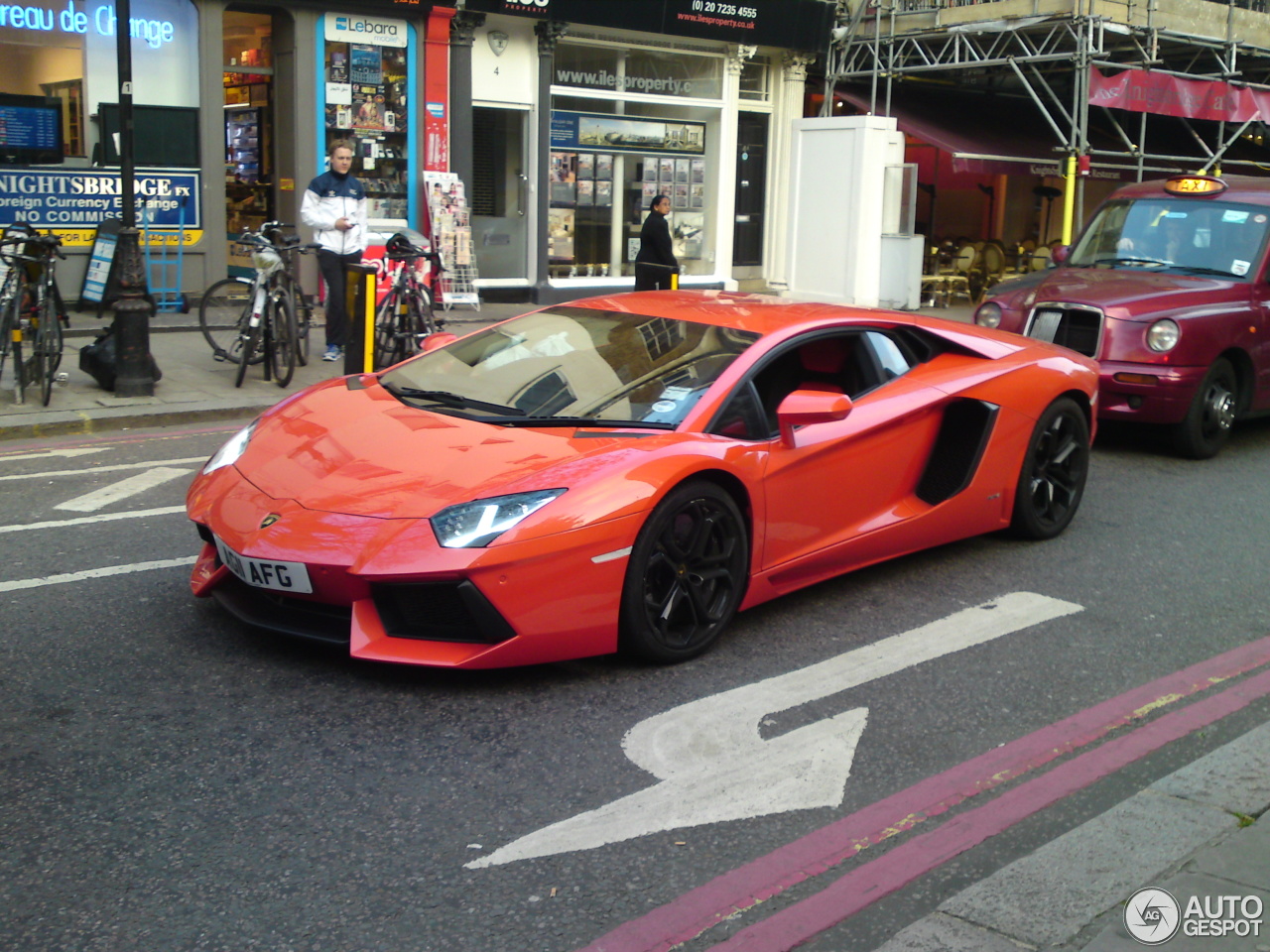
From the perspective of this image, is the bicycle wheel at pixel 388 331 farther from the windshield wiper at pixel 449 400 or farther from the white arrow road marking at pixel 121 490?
the windshield wiper at pixel 449 400

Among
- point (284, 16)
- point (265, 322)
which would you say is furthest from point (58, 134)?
point (265, 322)

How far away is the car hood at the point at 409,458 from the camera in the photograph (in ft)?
15.3

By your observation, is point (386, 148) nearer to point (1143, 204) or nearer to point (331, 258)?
point (331, 258)

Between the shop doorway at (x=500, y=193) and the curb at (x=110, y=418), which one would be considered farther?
the shop doorway at (x=500, y=193)

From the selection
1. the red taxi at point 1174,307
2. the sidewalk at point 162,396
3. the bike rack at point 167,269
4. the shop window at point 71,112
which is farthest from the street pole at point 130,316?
the red taxi at point 1174,307

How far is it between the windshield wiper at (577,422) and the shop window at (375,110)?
459 inches

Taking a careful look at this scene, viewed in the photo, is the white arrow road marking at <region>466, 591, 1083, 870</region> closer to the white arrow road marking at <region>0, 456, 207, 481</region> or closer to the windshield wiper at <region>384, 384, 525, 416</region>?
the windshield wiper at <region>384, 384, 525, 416</region>

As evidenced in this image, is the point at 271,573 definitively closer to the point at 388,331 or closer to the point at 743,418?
the point at 743,418

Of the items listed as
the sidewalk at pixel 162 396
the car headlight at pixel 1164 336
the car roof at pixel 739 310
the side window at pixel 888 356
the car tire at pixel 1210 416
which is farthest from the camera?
the sidewalk at pixel 162 396

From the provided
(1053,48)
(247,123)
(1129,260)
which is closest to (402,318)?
(247,123)

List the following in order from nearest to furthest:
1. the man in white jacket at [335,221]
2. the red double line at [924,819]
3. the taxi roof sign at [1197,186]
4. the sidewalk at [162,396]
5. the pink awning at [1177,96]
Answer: the red double line at [924,819] → the sidewalk at [162,396] → the taxi roof sign at [1197,186] → the man in white jacket at [335,221] → the pink awning at [1177,96]

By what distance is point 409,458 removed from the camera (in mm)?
4926

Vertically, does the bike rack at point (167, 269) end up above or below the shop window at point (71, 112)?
below

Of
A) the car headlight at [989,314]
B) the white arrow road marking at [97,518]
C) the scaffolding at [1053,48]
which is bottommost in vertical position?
the white arrow road marking at [97,518]
